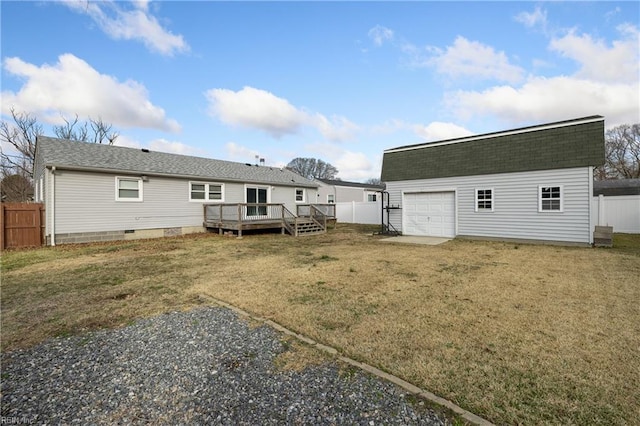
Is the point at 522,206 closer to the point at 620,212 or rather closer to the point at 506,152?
the point at 506,152

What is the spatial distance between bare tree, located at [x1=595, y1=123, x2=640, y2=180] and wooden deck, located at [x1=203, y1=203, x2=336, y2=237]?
34.3 meters

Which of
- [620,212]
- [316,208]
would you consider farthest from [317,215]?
[620,212]

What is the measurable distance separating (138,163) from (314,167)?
49.1m

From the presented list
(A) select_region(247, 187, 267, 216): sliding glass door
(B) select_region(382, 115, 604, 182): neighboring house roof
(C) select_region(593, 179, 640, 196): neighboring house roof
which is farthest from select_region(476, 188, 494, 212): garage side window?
(C) select_region(593, 179, 640, 196): neighboring house roof

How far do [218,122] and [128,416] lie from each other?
20855mm

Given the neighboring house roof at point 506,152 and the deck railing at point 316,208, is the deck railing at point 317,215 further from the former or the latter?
the neighboring house roof at point 506,152

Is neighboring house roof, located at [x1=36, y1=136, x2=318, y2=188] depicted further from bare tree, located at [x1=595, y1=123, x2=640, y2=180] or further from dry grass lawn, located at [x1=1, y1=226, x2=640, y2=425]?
bare tree, located at [x1=595, y1=123, x2=640, y2=180]

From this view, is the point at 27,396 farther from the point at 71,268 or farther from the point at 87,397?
the point at 71,268

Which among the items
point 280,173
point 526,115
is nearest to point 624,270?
point 280,173

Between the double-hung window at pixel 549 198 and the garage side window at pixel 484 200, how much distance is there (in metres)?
1.68

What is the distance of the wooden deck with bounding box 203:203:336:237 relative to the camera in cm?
1454

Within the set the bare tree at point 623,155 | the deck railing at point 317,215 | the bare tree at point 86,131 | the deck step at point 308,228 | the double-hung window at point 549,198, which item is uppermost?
the bare tree at point 86,131

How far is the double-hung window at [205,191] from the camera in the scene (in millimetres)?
15492

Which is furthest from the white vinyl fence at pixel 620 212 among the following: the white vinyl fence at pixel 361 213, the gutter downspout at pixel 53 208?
the gutter downspout at pixel 53 208
